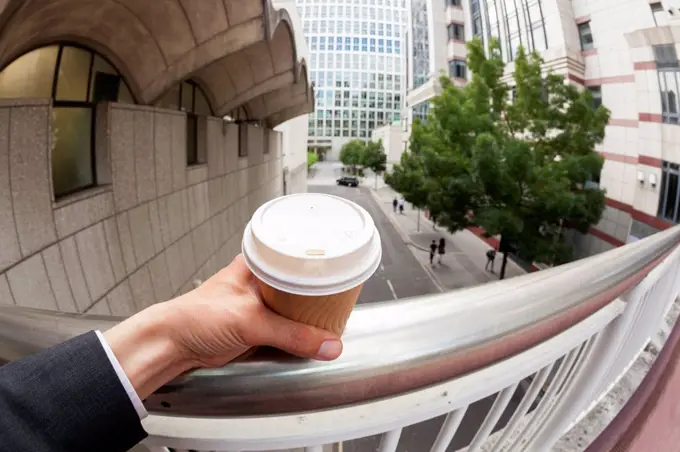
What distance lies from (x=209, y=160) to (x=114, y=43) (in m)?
3.84

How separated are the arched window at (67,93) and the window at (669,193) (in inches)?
586

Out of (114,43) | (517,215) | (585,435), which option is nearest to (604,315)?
(585,435)

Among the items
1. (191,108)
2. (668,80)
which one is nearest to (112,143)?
(191,108)

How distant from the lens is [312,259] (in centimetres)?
71

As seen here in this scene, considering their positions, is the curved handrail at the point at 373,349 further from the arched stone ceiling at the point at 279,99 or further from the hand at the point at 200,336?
the arched stone ceiling at the point at 279,99

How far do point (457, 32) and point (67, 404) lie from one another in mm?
31361

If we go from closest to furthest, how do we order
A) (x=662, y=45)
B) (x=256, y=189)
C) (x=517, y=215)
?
(x=517, y=215), (x=662, y=45), (x=256, y=189)

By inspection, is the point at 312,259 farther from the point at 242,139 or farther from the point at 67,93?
the point at 242,139

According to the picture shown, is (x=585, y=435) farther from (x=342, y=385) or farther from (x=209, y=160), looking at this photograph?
(x=209, y=160)

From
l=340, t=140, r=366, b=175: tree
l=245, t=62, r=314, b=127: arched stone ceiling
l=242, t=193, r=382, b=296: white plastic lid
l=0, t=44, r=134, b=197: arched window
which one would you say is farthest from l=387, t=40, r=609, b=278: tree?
l=340, t=140, r=366, b=175: tree

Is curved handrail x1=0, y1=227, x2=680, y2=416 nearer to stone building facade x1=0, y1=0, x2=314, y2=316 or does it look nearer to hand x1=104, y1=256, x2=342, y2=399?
hand x1=104, y1=256, x2=342, y2=399

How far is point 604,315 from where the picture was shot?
1.34 meters

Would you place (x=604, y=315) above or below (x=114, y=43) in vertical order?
below

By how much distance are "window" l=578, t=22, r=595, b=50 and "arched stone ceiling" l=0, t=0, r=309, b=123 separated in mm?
13314
